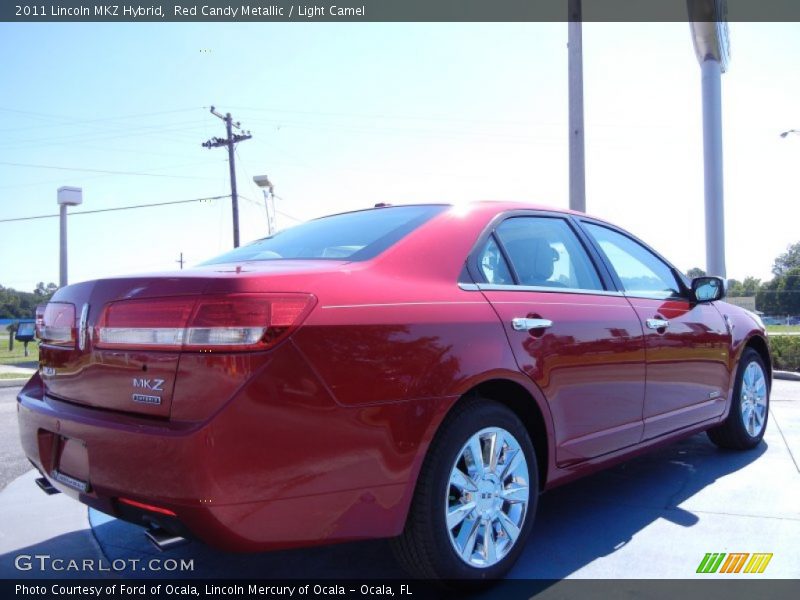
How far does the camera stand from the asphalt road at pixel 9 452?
4.53 meters

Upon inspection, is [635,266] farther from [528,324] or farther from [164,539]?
[164,539]

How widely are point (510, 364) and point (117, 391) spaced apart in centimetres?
149

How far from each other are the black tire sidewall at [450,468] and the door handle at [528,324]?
344 millimetres

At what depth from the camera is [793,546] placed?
10.00 ft

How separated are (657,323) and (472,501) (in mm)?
1775

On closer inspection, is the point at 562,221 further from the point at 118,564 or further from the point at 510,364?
the point at 118,564

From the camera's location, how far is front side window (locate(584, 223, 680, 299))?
3.80 meters

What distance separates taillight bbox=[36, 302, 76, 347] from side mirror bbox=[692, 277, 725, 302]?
12.1 ft

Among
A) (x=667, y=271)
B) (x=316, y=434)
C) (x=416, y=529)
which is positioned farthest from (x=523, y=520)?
(x=667, y=271)

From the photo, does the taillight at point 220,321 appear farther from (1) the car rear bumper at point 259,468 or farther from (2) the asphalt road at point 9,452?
(2) the asphalt road at point 9,452

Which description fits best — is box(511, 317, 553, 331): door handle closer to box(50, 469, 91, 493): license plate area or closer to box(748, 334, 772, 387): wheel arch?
box(50, 469, 91, 493): license plate area

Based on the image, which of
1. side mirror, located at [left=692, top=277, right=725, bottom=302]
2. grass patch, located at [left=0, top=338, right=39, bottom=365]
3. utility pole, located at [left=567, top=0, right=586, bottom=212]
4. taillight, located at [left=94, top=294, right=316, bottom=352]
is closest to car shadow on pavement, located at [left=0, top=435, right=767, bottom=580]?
taillight, located at [left=94, top=294, right=316, bottom=352]

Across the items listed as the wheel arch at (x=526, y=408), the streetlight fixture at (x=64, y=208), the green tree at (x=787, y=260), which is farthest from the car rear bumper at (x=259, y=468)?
the green tree at (x=787, y=260)

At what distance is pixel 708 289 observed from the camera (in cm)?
430
